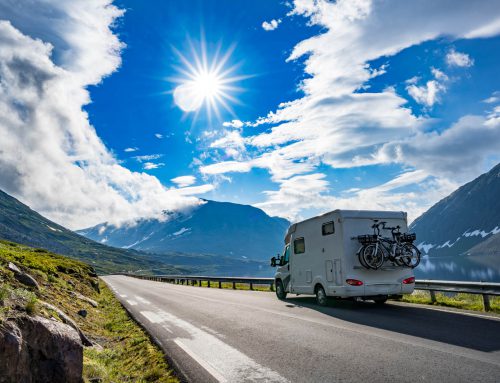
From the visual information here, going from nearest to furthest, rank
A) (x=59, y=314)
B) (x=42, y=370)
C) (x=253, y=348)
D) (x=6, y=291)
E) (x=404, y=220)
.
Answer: (x=42, y=370) → (x=6, y=291) → (x=253, y=348) → (x=59, y=314) → (x=404, y=220)

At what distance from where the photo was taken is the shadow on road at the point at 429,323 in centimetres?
732

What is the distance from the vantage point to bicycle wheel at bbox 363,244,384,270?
12.5 meters

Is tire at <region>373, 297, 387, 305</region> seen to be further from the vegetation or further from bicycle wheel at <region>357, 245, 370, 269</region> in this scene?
the vegetation

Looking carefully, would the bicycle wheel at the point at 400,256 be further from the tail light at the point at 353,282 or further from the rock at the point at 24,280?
the rock at the point at 24,280

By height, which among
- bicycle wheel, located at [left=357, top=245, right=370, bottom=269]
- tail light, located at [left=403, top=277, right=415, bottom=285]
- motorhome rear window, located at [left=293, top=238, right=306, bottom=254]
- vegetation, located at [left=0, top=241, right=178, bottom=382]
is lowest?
vegetation, located at [left=0, top=241, right=178, bottom=382]

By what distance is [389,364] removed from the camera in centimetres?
582

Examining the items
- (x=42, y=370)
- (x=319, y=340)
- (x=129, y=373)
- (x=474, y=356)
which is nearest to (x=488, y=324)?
(x=474, y=356)

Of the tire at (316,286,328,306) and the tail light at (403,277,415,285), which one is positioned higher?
the tail light at (403,277,415,285)

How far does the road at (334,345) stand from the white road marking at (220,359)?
16 millimetres

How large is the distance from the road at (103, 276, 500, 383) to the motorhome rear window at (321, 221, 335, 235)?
2.85 metres

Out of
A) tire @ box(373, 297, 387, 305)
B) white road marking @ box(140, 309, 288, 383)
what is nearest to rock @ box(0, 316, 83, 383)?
white road marking @ box(140, 309, 288, 383)

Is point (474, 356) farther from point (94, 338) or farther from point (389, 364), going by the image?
point (94, 338)

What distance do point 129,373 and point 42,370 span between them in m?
2.19

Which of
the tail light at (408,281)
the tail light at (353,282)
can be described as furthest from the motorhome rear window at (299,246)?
the tail light at (408,281)
